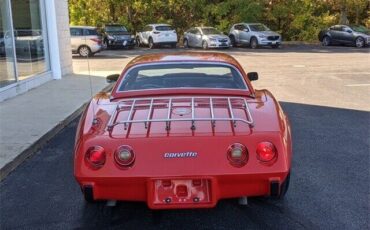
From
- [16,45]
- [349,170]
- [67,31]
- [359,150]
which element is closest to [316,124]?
[359,150]

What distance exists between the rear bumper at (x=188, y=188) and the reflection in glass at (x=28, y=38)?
29.5 feet

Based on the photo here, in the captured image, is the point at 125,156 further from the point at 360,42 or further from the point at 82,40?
the point at 360,42

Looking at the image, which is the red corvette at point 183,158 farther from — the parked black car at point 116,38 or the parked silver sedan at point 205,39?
the parked black car at point 116,38

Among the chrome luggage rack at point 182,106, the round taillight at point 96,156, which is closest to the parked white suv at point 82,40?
the chrome luggage rack at point 182,106

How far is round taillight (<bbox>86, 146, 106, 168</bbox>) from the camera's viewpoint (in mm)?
3842

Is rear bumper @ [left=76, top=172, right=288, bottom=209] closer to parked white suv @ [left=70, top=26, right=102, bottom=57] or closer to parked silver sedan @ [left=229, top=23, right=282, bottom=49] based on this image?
parked white suv @ [left=70, top=26, right=102, bottom=57]

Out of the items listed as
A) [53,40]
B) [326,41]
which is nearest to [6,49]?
[53,40]

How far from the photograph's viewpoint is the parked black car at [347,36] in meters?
28.6

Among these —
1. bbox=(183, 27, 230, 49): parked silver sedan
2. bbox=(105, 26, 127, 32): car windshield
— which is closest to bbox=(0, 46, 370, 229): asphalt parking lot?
bbox=(183, 27, 230, 49): parked silver sedan

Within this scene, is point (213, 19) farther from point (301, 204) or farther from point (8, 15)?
point (301, 204)

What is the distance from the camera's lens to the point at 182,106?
4.46m

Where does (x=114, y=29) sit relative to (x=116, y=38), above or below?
above

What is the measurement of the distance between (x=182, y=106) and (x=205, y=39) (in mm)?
24687

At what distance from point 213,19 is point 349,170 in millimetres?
31295
